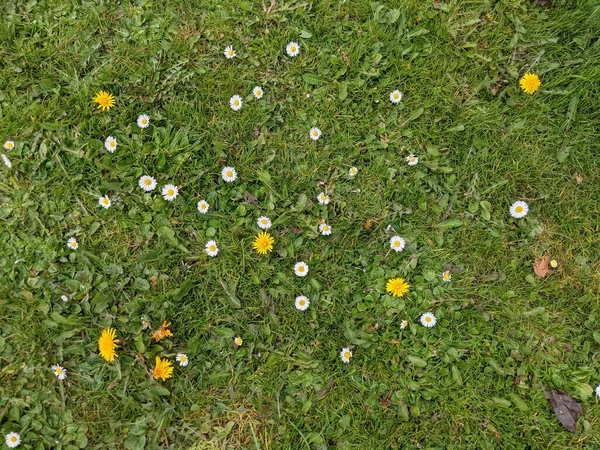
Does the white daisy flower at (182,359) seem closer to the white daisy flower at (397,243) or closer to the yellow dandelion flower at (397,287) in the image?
the yellow dandelion flower at (397,287)

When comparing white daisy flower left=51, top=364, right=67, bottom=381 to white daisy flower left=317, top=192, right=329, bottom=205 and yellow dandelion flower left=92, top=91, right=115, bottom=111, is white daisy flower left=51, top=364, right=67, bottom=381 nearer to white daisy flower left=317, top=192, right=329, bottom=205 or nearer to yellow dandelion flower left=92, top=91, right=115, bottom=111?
yellow dandelion flower left=92, top=91, right=115, bottom=111

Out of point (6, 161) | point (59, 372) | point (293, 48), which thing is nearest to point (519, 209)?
point (293, 48)

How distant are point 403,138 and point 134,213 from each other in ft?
5.76

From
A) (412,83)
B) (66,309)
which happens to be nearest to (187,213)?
(66,309)

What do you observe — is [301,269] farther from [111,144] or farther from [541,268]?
[541,268]

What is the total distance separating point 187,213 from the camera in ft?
9.57

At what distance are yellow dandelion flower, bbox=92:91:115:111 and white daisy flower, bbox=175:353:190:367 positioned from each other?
5.20 feet

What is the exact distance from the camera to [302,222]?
2904 mm

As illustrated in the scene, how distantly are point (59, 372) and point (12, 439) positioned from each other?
0.42 meters

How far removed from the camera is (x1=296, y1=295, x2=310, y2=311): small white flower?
2.85 m

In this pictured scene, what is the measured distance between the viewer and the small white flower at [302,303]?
2.85 m

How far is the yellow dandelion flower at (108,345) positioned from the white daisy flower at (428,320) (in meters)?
1.83

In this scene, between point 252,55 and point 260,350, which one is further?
point 252,55

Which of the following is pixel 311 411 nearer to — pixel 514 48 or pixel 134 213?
pixel 134 213
